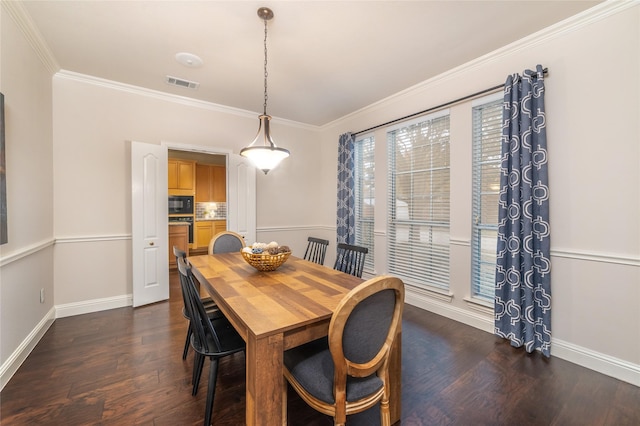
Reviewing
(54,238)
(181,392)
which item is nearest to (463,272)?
(181,392)

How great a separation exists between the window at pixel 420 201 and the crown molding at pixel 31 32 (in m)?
3.78

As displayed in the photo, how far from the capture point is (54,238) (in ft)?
9.92

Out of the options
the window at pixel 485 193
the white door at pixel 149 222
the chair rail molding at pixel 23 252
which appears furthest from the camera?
the white door at pixel 149 222

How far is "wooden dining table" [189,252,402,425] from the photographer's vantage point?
1183 mm

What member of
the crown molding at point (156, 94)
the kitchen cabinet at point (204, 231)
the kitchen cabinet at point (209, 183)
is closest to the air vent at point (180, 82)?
the crown molding at point (156, 94)

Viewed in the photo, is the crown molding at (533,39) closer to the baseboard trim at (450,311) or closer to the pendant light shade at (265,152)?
the pendant light shade at (265,152)

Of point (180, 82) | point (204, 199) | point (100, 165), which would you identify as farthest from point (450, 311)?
point (204, 199)

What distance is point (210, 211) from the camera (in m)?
7.27

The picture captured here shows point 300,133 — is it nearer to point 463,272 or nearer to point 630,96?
point 463,272

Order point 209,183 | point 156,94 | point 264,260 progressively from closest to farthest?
point 264,260 < point 156,94 < point 209,183

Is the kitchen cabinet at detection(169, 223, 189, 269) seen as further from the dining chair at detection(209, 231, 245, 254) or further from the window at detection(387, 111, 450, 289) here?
the window at detection(387, 111, 450, 289)

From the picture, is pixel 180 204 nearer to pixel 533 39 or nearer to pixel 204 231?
pixel 204 231

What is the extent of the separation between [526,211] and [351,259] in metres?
1.61

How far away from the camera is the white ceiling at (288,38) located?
2064 mm
